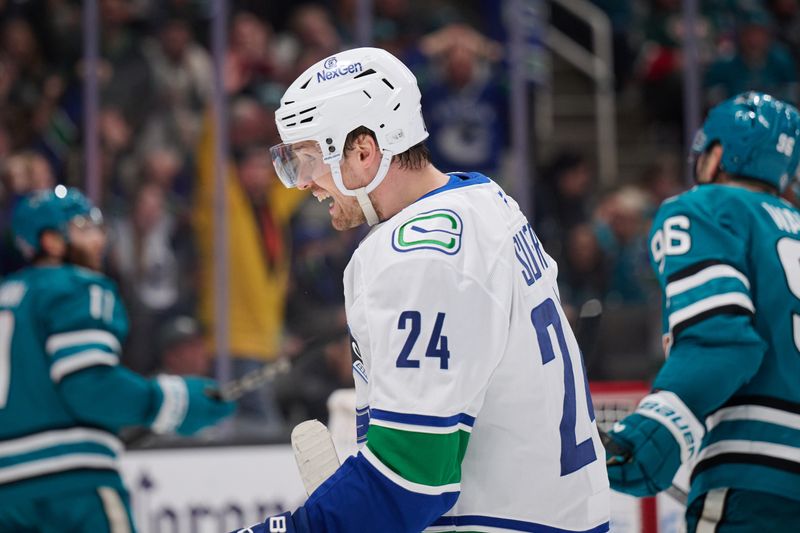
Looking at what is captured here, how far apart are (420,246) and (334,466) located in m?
0.35

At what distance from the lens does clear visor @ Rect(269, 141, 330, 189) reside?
1944mm

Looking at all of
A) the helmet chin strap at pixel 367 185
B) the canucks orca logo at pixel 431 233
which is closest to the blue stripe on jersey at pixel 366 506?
the canucks orca logo at pixel 431 233

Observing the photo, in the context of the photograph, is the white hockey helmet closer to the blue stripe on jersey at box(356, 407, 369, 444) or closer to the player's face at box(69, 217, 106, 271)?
the blue stripe on jersey at box(356, 407, 369, 444)

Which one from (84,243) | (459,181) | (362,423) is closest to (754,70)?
(84,243)

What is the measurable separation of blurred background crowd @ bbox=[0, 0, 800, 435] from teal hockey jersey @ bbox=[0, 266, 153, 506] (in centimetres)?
168

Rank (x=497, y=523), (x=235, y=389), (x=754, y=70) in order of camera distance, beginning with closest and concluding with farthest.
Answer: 1. (x=497, y=523)
2. (x=235, y=389)
3. (x=754, y=70)

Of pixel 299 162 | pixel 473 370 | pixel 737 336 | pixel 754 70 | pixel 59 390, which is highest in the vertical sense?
pixel 299 162

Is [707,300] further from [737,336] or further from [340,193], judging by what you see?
[340,193]

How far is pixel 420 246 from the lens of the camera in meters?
1.76

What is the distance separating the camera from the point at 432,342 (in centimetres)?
172

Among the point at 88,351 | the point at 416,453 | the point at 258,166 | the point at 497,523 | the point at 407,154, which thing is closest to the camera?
the point at 416,453

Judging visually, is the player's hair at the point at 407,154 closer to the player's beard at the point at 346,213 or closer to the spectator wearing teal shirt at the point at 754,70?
the player's beard at the point at 346,213

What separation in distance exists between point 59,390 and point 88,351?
13 centimetres

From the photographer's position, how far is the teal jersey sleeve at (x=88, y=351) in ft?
10.7
